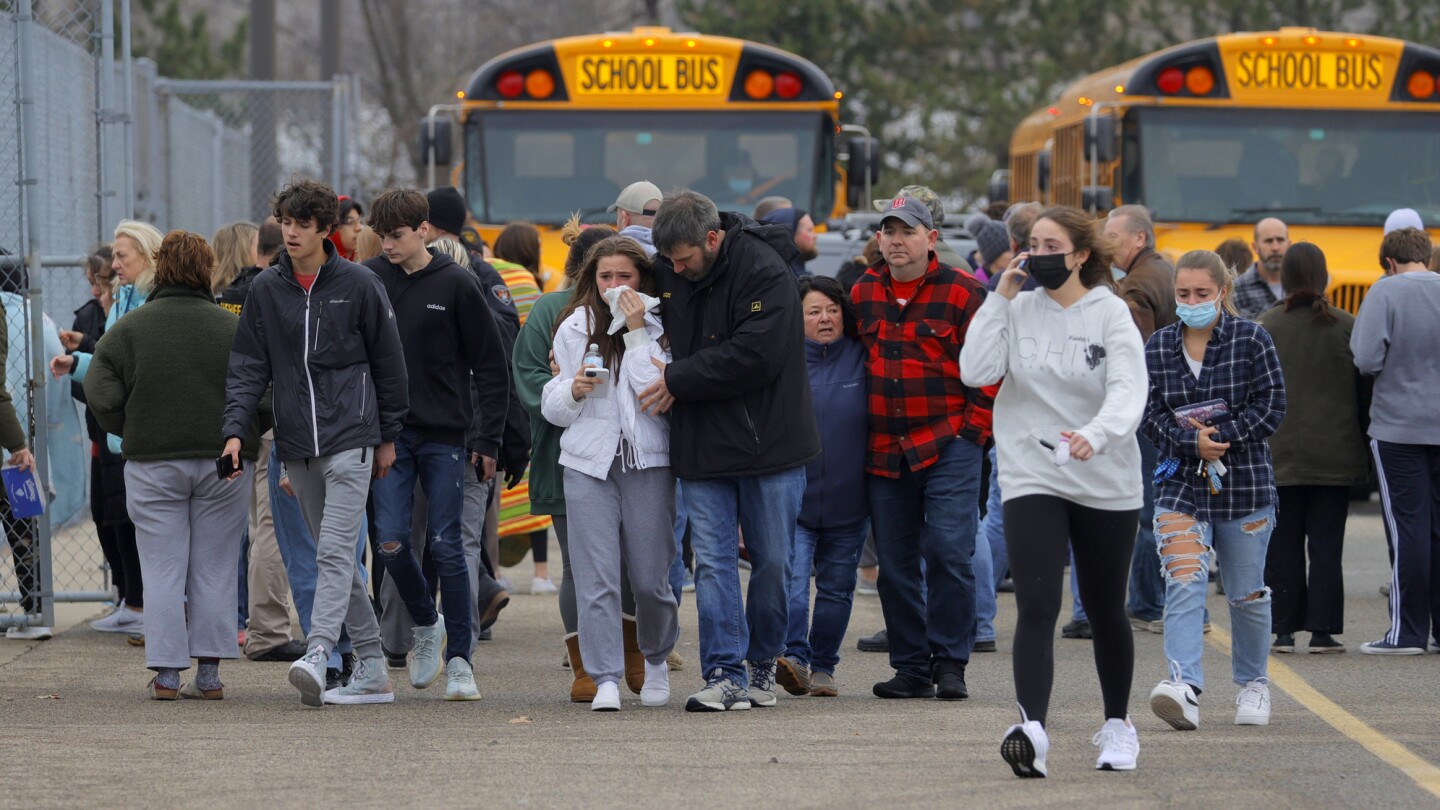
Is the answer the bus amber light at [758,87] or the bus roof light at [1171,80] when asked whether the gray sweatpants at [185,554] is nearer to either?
the bus amber light at [758,87]

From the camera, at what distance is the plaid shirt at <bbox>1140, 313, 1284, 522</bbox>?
286 inches

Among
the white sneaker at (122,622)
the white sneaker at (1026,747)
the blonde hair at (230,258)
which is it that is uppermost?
the blonde hair at (230,258)

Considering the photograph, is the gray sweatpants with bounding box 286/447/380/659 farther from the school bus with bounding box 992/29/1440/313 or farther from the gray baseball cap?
Answer: the school bus with bounding box 992/29/1440/313

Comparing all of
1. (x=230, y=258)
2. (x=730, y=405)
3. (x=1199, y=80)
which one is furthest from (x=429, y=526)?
(x=1199, y=80)

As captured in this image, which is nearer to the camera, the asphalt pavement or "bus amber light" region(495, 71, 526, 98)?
the asphalt pavement

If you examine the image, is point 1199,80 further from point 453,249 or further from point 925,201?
point 453,249

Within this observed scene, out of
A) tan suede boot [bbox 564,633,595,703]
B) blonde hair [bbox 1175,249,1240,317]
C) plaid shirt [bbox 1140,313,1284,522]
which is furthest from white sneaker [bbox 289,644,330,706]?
blonde hair [bbox 1175,249,1240,317]

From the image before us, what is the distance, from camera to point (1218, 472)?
725 centimetres

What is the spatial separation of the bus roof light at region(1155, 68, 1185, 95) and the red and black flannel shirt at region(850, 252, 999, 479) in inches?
303

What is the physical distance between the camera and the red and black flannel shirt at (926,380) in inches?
299

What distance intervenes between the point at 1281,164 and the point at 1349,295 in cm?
114

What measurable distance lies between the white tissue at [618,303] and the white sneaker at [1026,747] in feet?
6.89

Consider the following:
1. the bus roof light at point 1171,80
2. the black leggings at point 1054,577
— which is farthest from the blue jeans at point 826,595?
the bus roof light at point 1171,80

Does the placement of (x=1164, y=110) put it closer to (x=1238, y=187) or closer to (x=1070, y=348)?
(x=1238, y=187)
